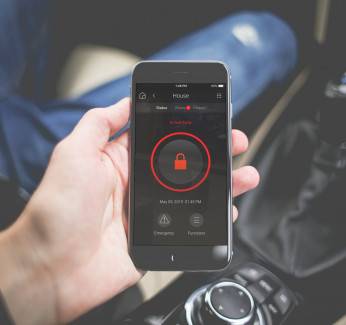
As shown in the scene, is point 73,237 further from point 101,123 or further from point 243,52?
point 243,52

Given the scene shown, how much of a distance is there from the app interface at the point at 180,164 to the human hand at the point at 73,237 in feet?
0.10

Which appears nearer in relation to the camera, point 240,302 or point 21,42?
point 240,302

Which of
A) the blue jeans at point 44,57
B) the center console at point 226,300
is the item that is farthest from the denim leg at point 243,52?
the center console at point 226,300

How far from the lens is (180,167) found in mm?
540

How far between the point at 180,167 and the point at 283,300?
194mm

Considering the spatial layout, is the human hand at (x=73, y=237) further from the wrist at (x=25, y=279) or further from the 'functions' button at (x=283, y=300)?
the 'functions' button at (x=283, y=300)

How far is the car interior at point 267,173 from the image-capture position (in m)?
0.50

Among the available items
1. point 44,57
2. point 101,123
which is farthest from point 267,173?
point 44,57

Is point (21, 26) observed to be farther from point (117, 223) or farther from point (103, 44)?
point (117, 223)

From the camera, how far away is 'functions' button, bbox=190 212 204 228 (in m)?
0.53

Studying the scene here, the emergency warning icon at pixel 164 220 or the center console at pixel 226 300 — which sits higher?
the emergency warning icon at pixel 164 220

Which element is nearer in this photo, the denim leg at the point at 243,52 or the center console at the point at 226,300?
the center console at the point at 226,300

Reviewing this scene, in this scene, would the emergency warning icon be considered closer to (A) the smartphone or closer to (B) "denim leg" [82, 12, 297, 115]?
(A) the smartphone

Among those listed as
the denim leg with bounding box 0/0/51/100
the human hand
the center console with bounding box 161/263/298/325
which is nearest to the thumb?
the human hand
